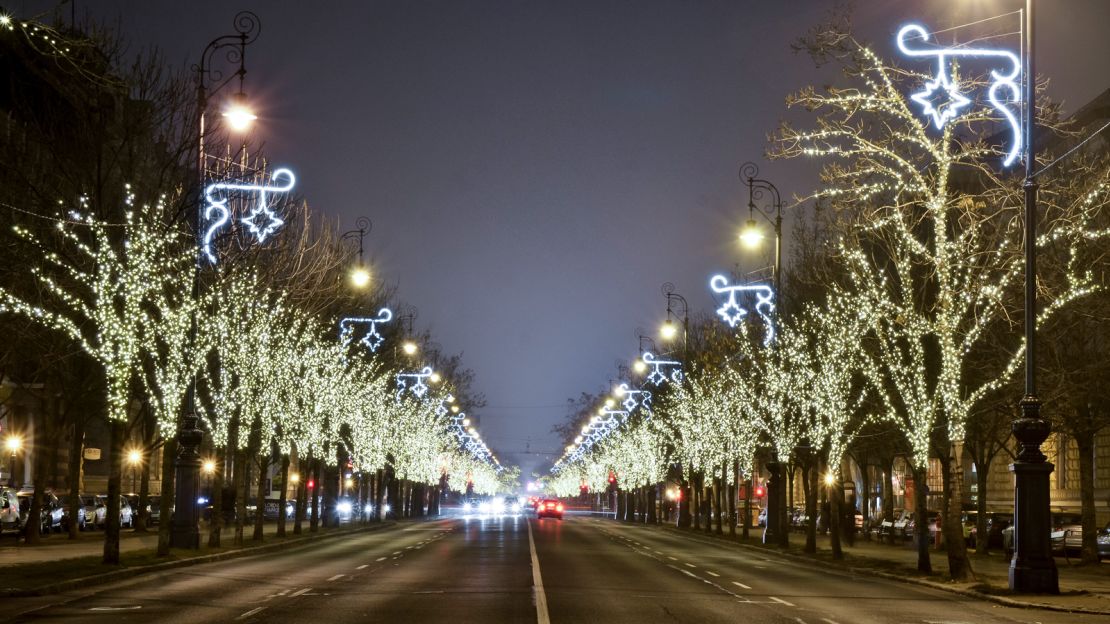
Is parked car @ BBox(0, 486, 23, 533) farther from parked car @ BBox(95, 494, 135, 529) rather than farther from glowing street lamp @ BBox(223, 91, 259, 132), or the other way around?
glowing street lamp @ BBox(223, 91, 259, 132)

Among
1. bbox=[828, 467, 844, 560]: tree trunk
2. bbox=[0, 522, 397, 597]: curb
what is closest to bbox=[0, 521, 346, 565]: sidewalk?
bbox=[0, 522, 397, 597]: curb

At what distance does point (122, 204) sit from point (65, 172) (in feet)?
15.9

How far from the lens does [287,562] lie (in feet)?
110

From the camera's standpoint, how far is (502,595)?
22.7 m

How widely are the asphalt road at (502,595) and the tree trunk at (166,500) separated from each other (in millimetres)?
1471

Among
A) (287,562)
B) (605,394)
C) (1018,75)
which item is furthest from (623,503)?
(1018,75)

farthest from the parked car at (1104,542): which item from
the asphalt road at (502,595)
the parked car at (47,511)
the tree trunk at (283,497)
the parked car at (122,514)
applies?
the parked car at (122,514)

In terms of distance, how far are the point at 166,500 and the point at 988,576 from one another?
20963 millimetres

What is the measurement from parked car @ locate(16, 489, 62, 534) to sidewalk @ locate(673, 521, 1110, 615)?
2695 cm

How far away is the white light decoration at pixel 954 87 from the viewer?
2481 cm

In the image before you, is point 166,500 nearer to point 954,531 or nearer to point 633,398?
point 954,531

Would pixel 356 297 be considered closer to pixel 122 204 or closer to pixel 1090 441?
pixel 122 204

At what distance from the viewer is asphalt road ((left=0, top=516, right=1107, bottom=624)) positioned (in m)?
19.1

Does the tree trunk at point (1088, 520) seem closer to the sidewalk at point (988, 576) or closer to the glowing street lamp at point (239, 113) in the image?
the sidewalk at point (988, 576)
